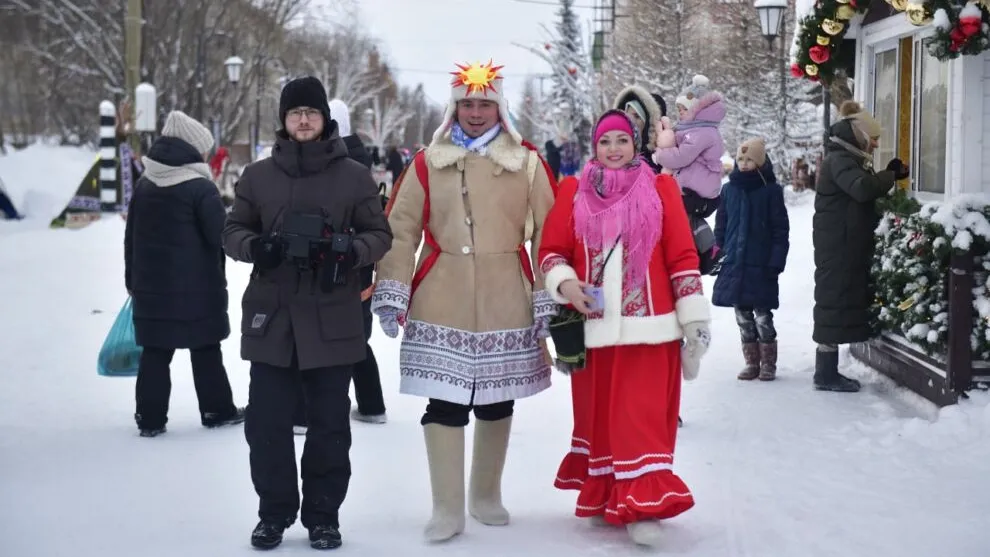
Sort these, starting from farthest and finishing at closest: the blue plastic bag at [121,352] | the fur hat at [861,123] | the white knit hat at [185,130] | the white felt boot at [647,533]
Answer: the fur hat at [861,123], the blue plastic bag at [121,352], the white knit hat at [185,130], the white felt boot at [647,533]

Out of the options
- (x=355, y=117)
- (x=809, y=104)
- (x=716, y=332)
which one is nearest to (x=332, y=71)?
(x=355, y=117)

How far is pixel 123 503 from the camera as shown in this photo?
5.79m

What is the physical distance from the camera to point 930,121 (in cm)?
858

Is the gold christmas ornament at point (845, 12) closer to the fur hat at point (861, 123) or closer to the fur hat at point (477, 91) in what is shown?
the fur hat at point (861, 123)

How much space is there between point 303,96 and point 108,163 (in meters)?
22.6

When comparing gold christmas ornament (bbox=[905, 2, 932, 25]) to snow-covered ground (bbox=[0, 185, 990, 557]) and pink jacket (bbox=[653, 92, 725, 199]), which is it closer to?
pink jacket (bbox=[653, 92, 725, 199])

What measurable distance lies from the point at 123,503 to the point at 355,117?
7273 centimetres

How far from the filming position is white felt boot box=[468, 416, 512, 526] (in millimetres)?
5441

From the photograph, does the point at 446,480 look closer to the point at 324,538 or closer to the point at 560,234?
the point at 324,538

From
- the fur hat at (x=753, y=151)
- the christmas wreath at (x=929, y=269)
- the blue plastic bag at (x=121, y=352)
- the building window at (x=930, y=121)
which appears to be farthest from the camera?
the fur hat at (x=753, y=151)

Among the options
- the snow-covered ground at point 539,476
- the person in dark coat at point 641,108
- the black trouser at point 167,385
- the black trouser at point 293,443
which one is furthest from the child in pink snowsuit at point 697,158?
the black trouser at point 167,385

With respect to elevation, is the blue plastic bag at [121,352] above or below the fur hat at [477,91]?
below

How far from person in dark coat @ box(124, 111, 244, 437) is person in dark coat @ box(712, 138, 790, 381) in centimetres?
364

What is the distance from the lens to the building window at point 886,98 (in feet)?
30.7
